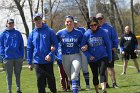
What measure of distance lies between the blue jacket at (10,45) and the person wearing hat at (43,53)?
91.4 inches

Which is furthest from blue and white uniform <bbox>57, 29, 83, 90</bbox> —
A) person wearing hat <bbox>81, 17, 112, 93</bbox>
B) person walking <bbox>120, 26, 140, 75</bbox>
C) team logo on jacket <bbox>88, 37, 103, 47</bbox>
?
person walking <bbox>120, 26, 140, 75</bbox>

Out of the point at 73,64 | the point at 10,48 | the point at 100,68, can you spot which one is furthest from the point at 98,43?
the point at 10,48

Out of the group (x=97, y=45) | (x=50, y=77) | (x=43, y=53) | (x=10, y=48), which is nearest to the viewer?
(x=50, y=77)

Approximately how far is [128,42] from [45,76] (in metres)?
9.30

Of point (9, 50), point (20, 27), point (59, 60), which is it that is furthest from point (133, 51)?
point (20, 27)

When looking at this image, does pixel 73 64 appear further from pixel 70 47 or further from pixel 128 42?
pixel 128 42

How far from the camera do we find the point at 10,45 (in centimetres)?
1138

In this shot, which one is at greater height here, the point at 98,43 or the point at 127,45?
the point at 127,45

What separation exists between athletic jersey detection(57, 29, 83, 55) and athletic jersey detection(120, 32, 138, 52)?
25.5ft

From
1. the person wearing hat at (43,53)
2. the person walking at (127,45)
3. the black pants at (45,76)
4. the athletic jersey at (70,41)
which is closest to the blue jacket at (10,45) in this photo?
the athletic jersey at (70,41)

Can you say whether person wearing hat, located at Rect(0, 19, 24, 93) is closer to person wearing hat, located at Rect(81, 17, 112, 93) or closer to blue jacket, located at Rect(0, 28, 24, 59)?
blue jacket, located at Rect(0, 28, 24, 59)

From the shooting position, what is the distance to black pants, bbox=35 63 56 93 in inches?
346

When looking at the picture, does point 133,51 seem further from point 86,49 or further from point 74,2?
point 74,2

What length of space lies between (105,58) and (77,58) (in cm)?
77
